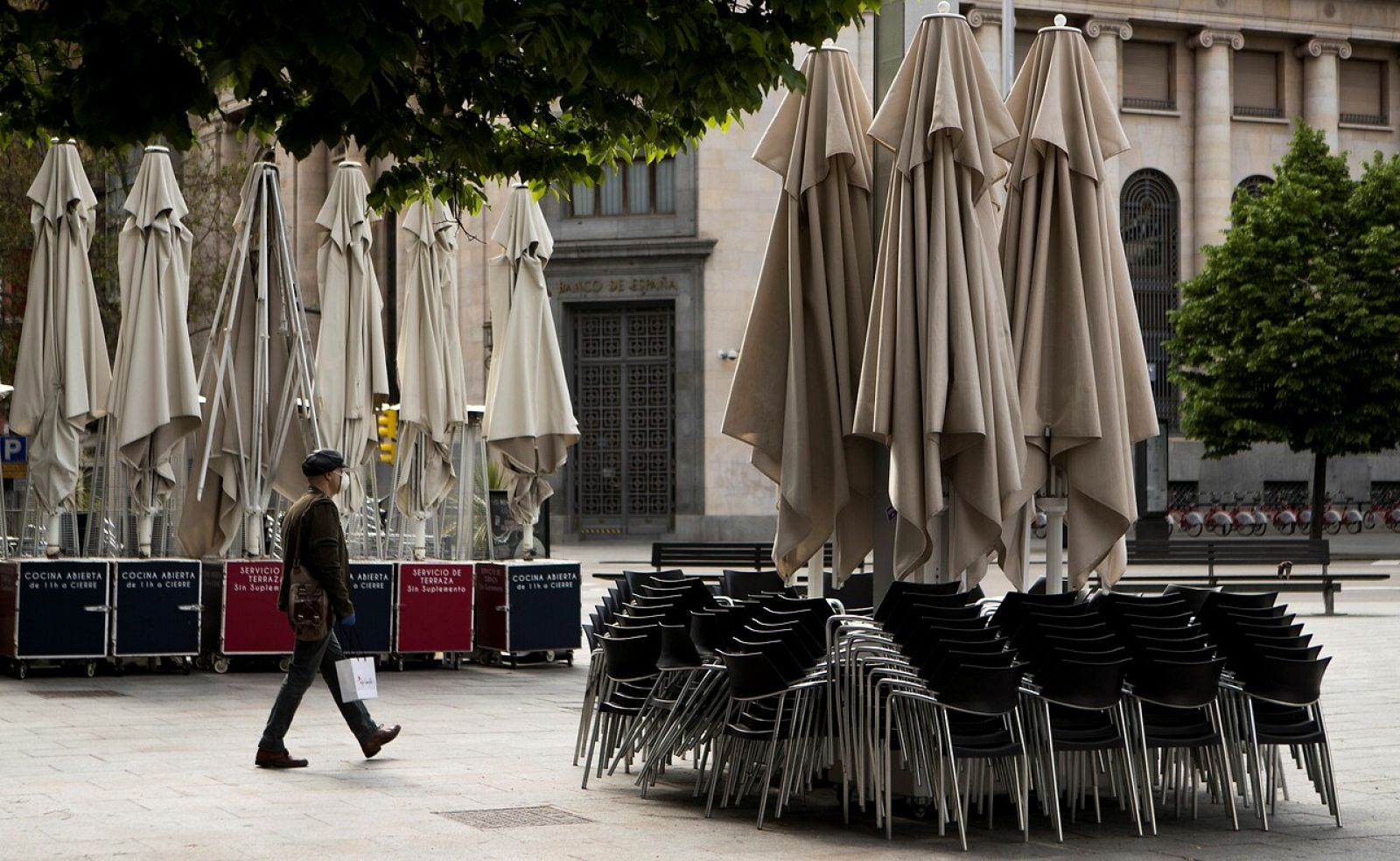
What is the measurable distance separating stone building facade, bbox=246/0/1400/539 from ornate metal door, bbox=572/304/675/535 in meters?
0.04

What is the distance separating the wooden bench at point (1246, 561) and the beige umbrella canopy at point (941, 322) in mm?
13992

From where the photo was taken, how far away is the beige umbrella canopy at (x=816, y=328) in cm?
920

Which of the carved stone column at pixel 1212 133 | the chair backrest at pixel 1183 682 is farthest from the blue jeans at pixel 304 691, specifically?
the carved stone column at pixel 1212 133

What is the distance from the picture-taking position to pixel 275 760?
9.89m

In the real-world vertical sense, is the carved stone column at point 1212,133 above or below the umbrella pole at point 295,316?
above

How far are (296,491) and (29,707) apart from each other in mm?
3420

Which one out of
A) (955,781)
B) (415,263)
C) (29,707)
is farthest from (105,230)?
(955,781)

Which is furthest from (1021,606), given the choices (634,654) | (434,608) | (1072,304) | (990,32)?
(990,32)

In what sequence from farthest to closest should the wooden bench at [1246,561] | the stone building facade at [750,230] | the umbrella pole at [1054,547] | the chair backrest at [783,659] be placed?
1. the stone building facade at [750,230]
2. the wooden bench at [1246,561]
3. the umbrella pole at [1054,547]
4. the chair backrest at [783,659]

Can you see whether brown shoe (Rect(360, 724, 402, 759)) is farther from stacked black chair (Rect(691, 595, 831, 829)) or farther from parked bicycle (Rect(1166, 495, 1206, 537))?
parked bicycle (Rect(1166, 495, 1206, 537))

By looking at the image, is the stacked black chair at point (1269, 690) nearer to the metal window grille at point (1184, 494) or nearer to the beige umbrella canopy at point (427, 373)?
the beige umbrella canopy at point (427, 373)

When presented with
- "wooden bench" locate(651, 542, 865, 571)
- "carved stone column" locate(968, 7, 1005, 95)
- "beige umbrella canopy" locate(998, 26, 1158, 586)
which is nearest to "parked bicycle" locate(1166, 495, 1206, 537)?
"carved stone column" locate(968, 7, 1005, 95)

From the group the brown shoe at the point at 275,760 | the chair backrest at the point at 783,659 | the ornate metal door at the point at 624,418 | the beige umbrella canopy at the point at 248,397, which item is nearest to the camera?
the chair backrest at the point at 783,659

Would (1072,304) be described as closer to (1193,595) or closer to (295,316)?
(1193,595)
